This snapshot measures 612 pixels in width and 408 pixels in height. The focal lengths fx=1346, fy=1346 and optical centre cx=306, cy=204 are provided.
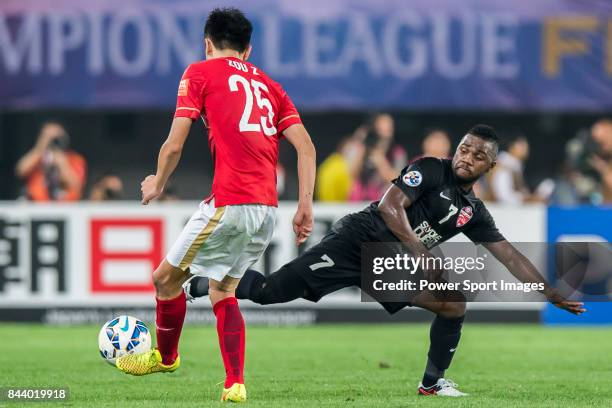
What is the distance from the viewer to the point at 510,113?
62.6ft

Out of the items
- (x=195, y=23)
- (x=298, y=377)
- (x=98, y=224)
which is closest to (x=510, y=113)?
(x=195, y=23)

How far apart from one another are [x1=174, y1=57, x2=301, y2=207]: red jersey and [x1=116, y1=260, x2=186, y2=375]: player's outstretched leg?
2.05 ft

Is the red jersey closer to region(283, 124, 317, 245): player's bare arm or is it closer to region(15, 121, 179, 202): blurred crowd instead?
region(283, 124, 317, 245): player's bare arm

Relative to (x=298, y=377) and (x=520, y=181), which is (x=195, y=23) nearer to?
(x=520, y=181)

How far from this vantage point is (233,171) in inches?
296

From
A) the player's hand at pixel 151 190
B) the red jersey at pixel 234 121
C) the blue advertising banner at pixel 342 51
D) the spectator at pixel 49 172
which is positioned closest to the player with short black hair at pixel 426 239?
the red jersey at pixel 234 121

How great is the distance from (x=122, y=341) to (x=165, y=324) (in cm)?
41

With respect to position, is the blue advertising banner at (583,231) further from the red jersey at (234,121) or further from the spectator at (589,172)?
the red jersey at (234,121)

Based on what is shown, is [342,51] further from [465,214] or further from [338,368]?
[465,214]

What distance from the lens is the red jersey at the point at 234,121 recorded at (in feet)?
24.5

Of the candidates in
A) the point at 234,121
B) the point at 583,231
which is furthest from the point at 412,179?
the point at 583,231

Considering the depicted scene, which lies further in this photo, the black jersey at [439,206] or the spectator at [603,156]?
the spectator at [603,156]

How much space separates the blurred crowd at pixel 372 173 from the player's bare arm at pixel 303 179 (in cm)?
772

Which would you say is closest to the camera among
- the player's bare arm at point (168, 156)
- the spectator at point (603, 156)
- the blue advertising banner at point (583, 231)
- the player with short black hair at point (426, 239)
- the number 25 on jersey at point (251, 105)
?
the player's bare arm at point (168, 156)
